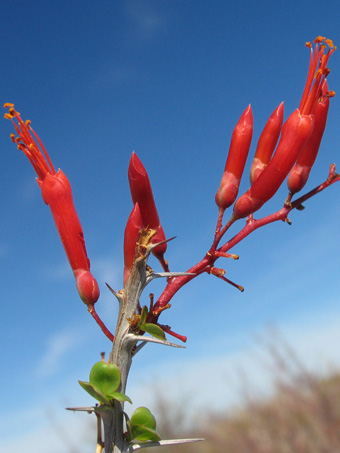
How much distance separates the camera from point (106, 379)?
1.29m

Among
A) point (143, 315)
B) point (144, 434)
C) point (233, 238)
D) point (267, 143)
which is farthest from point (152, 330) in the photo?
point (267, 143)

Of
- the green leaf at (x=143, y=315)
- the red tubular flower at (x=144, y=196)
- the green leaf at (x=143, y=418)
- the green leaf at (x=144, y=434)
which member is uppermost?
the red tubular flower at (x=144, y=196)

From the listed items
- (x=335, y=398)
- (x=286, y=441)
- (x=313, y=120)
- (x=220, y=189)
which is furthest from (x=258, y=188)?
(x=286, y=441)

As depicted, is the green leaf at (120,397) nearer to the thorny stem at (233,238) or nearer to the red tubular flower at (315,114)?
the thorny stem at (233,238)

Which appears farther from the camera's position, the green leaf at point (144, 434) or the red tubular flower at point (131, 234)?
the red tubular flower at point (131, 234)

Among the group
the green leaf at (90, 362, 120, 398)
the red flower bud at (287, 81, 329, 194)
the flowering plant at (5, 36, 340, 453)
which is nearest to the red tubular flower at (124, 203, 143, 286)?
the flowering plant at (5, 36, 340, 453)

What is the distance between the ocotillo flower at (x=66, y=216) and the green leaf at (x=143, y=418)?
450 millimetres

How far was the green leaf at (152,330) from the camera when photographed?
1.36m

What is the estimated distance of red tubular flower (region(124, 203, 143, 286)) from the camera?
1544 mm

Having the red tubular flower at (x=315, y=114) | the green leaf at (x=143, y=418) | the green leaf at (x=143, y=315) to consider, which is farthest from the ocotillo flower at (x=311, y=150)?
the green leaf at (x=143, y=418)

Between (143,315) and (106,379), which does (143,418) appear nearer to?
(106,379)

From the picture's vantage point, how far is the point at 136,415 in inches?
51.8

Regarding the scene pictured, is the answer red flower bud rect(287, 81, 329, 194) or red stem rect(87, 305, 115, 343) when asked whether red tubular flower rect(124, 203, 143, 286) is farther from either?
red flower bud rect(287, 81, 329, 194)

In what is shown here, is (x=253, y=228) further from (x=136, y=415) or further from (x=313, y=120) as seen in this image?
(x=136, y=415)
